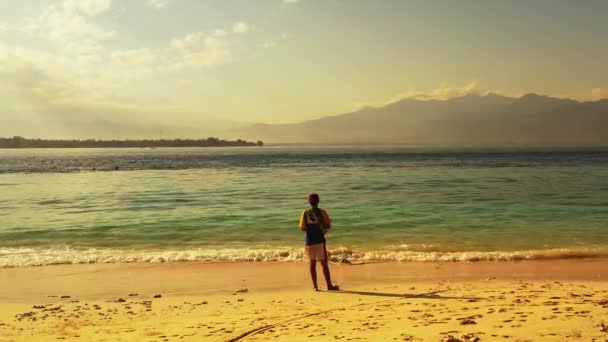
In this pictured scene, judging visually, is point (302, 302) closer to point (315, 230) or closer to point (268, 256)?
point (315, 230)

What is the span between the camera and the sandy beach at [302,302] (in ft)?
23.2

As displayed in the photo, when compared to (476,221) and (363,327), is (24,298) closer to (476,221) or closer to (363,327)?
(363,327)

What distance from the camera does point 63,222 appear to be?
21734 millimetres

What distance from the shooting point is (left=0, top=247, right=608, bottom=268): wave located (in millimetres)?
13562

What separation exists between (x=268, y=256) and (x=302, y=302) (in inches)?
201

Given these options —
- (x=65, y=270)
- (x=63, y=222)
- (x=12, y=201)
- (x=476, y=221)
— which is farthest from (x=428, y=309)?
(x=12, y=201)

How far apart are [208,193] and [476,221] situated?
1962 centimetres

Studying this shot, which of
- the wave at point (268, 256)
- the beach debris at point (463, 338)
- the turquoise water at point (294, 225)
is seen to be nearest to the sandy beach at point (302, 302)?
the beach debris at point (463, 338)

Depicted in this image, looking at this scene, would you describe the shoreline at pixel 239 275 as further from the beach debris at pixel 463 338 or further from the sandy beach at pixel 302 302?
the beach debris at pixel 463 338

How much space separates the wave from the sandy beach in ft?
2.05

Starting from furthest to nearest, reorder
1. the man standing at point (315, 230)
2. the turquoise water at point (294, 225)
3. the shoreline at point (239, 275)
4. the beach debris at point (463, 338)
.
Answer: the turquoise water at point (294, 225) → the shoreline at point (239, 275) → the man standing at point (315, 230) → the beach debris at point (463, 338)

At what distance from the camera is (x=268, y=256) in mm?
14250

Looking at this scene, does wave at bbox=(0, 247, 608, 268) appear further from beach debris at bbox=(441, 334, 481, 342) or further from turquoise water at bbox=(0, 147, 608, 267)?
beach debris at bbox=(441, 334, 481, 342)

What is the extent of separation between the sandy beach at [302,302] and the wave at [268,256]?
625 millimetres
